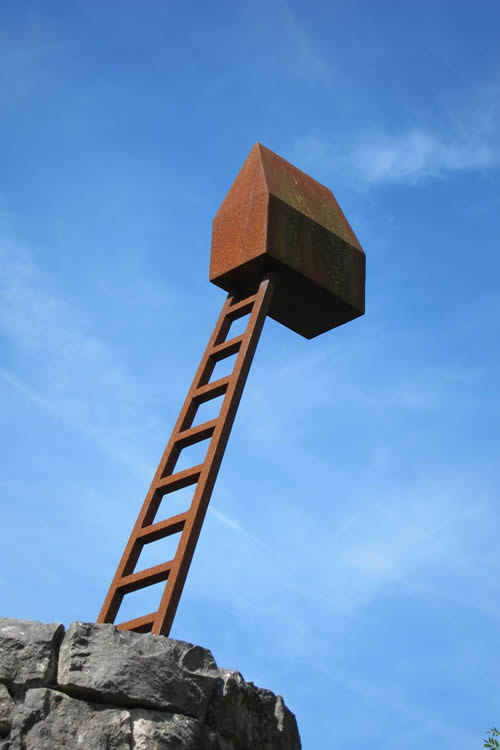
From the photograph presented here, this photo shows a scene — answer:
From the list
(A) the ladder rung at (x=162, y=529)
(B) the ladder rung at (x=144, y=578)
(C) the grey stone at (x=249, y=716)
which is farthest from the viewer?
(A) the ladder rung at (x=162, y=529)

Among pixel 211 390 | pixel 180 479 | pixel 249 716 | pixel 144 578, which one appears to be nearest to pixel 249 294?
pixel 211 390

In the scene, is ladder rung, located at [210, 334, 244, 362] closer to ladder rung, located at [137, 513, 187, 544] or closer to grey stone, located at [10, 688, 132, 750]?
ladder rung, located at [137, 513, 187, 544]

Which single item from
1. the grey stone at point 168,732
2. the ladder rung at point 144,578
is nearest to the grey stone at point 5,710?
the grey stone at point 168,732

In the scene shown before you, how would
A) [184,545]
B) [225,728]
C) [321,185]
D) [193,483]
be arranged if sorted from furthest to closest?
[321,185]
[193,483]
[184,545]
[225,728]

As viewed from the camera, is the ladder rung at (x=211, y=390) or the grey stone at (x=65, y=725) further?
the ladder rung at (x=211, y=390)

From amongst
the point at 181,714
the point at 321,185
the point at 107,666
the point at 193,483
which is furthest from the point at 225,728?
the point at 321,185

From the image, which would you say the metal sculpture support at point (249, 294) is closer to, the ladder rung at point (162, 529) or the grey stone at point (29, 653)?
the ladder rung at point (162, 529)

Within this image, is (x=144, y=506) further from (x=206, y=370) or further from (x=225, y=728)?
(x=225, y=728)

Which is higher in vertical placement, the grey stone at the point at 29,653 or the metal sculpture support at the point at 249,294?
the metal sculpture support at the point at 249,294

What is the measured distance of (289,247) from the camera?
6250 mm

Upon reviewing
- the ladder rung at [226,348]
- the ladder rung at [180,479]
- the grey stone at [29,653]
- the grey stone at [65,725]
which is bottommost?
the grey stone at [65,725]

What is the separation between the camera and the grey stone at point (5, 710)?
4008mm

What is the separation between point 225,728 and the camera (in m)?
4.23

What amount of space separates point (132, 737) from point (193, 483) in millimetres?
1724
